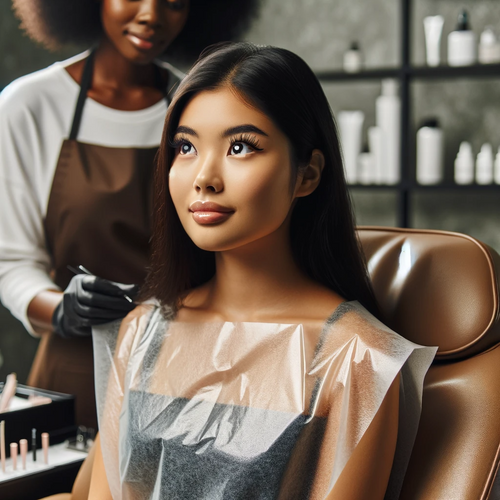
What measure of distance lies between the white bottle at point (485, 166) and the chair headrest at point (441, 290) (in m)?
1.36

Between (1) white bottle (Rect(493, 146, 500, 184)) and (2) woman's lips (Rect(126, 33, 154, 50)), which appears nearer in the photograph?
(2) woman's lips (Rect(126, 33, 154, 50))

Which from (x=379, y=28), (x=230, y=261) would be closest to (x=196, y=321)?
(x=230, y=261)

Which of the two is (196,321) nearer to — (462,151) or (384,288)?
(384,288)

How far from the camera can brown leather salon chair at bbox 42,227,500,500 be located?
3.70 ft

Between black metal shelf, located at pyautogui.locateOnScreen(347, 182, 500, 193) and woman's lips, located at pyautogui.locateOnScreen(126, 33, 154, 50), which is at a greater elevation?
woman's lips, located at pyautogui.locateOnScreen(126, 33, 154, 50)

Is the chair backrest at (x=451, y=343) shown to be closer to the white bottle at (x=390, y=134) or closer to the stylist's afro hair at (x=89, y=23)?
the stylist's afro hair at (x=89, y=23)

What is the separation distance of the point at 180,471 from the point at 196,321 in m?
0.28

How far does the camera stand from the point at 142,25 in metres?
1.86

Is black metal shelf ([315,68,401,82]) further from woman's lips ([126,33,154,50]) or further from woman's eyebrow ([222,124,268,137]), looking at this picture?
woman's eyebrow ([222,124,268,137])

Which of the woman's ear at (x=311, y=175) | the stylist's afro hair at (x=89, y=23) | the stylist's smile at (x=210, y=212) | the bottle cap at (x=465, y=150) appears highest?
the stylist's afro hair at (x=89, y=23)

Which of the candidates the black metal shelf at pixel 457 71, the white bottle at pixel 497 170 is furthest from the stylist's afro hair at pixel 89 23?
the white bottle at pixel 497 170

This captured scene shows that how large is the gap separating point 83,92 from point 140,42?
210 millimetres

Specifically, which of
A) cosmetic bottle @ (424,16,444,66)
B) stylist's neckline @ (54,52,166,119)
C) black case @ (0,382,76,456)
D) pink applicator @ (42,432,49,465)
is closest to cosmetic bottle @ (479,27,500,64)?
cosmetic bottle @ (424,16,444,66)

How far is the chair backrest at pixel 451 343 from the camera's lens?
113 centimetres
